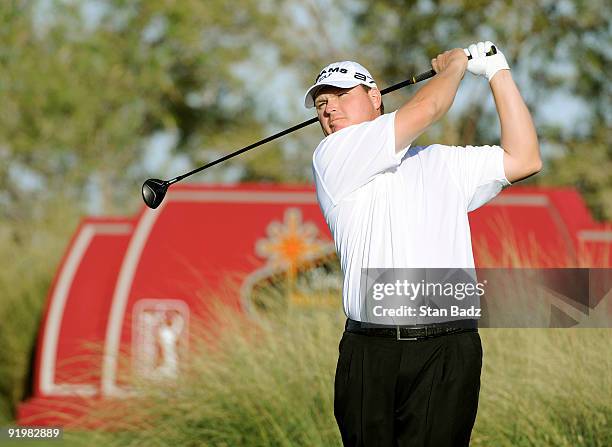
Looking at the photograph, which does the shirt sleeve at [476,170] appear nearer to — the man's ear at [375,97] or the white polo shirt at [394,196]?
the white polo shirt at [394,196]

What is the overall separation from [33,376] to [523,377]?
22.3 feet

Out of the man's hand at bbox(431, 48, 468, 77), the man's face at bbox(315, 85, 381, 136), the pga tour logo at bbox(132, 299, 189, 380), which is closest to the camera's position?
the man's hand at bbox(431, 48, 468, 77)

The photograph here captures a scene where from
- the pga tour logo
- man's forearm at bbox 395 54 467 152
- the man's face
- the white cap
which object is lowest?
the pga tour logo

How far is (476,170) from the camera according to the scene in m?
4.69

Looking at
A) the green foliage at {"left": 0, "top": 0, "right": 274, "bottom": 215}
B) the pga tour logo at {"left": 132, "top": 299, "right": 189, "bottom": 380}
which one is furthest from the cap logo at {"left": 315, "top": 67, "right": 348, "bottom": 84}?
the green foliage at {"left": 0, "top": 0, "right": 274, "bottom": 215}

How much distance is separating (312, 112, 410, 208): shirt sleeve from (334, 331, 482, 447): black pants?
0.57m

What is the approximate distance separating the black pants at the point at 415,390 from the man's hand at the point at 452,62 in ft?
3.21

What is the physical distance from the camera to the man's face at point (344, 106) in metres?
4.83

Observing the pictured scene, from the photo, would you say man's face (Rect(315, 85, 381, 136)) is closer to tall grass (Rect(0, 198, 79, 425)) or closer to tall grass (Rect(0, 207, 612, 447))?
tall grass (Rect(0, 207, 612, 447))

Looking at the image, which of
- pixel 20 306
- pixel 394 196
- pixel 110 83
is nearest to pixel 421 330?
pixel 394 196

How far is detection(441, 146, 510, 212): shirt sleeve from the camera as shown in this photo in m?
4.67

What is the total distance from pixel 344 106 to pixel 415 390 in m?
1.15

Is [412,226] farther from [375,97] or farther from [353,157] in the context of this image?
[375,97]

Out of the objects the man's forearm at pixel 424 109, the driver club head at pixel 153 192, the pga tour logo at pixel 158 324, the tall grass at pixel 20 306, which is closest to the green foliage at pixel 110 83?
the tall grass at pixel 20 306
